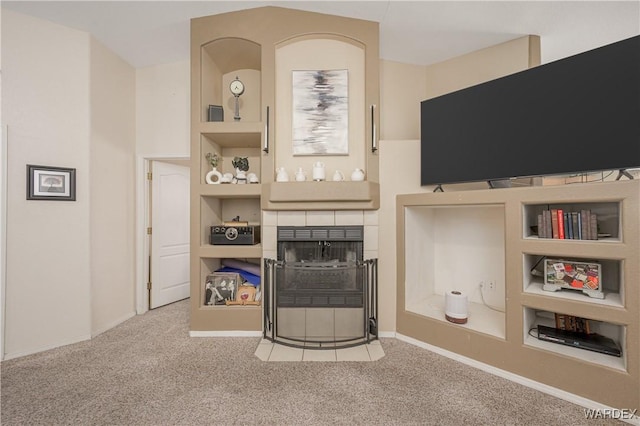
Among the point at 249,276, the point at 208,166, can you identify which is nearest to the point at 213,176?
the point at 208,166

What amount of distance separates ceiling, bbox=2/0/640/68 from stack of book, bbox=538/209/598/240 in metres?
1.61

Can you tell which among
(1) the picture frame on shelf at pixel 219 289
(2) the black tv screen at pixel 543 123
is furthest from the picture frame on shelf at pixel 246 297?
(2) the black tv screen at pixel 543 123

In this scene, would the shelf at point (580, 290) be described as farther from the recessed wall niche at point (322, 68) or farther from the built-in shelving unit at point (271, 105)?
the recessed wall niche at point (322, 68)

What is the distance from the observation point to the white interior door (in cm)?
335

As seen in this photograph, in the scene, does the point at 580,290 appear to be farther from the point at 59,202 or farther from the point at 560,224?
the point at 59,202

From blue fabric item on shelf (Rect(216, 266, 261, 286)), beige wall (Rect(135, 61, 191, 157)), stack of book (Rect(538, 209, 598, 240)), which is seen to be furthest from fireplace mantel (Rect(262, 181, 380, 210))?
beige wall (Rect(135, 61, 191, 157))

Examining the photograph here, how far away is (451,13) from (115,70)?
11.4 feet

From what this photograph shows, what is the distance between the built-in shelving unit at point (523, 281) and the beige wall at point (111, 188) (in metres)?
3.04

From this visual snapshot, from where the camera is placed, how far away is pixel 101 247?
2773mm

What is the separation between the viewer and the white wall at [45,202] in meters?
2.26

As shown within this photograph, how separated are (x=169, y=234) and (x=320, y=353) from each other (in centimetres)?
251

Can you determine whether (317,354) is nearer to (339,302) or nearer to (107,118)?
(339,302)

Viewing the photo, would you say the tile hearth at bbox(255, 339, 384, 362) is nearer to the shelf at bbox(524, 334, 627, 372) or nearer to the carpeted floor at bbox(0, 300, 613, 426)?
the carpeted floor at bbox(0, 300, 613, 426)

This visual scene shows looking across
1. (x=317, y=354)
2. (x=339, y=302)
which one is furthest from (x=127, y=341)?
(x=339, y=302)
